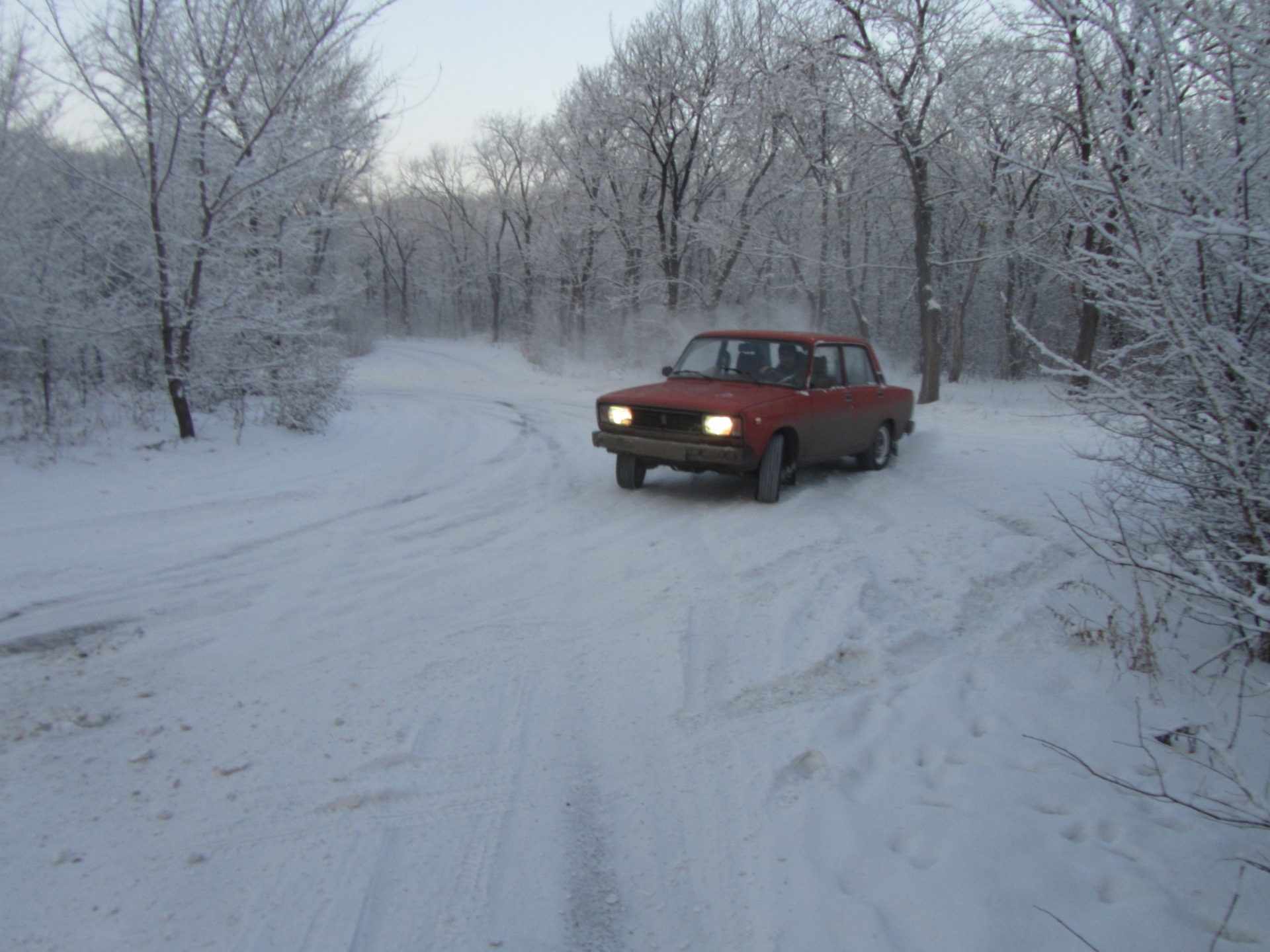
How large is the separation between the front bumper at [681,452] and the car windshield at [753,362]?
1.19 metres

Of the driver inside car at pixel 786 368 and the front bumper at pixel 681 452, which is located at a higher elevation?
the driver inside car at pixel 786 368

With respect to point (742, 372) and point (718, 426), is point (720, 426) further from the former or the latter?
point (742, 372)

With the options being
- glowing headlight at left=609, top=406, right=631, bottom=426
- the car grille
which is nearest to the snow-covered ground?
the car grille

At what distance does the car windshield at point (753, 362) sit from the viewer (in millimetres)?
8070

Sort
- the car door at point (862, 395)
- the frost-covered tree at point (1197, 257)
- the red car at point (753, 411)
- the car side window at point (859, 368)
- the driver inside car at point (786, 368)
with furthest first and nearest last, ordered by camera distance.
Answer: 1. the car side window at point (859, 368)
2. the car door at point (862, 395)
3. the driver inside car at point (786, 368)
4. the red car at point (753, 411)
5. the frost-covered tree at point (1197, 257)

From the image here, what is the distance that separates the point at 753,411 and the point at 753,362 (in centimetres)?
124

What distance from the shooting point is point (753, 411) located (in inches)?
280

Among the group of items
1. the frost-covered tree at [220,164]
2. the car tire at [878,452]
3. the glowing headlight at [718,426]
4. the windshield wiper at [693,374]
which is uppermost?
the frost-covered tree at [220,164]

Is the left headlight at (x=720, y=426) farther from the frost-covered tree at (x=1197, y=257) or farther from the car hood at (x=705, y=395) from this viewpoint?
the frost-covered tree at (x=1197, y=257)

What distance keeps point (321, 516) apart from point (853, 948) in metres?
5.99

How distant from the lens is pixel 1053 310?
34.6 m

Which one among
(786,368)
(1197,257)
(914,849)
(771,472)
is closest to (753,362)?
(786,368)

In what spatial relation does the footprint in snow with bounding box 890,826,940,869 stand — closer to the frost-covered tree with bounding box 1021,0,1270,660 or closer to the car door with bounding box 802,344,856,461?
the frost-covered tree with bounding box 1021,0,1270,660

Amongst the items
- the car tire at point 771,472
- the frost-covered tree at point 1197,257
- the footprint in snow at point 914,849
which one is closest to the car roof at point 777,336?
the car tire at point 771,472
